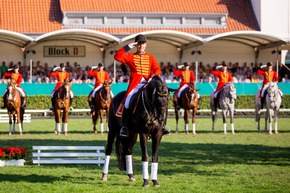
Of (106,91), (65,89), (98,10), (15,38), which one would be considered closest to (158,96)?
(65,89)

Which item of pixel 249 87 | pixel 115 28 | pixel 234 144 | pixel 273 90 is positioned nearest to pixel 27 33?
pixel 115 28

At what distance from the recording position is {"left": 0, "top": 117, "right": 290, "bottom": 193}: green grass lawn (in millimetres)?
11000

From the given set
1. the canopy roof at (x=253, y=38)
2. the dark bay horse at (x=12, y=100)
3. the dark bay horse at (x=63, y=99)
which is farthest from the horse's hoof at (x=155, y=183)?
the canopy roof at (x=253, y=38)

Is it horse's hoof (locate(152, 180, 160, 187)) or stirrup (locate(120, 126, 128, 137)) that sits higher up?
stirrup (locate(120, 126, 128, 137))

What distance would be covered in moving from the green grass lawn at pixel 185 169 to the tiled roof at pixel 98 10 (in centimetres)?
2352

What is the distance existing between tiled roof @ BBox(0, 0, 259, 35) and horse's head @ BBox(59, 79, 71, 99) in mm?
20488

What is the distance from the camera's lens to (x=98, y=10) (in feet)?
149

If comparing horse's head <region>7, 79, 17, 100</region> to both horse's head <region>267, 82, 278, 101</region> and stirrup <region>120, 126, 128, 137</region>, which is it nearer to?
horse's head <region>267, 82, 278, 101</region>

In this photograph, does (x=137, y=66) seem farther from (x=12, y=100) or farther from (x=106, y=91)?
(x=12, y=100)

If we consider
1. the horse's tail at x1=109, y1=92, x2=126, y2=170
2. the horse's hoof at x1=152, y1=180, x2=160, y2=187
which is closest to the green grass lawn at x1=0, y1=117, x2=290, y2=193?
the horse's hoof at x1=152, y1=180, x2=160, y2=187

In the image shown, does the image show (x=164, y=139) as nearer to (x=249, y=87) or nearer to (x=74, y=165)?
(x=74, y=165)

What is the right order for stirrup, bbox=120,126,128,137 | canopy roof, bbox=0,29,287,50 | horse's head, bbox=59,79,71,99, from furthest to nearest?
canopy roof, bbox=0,29,287,50 < horse's head, bbox=59,79,71,99 < stirrup, bbox=120,126,128,137

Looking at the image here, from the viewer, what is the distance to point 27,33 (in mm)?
43438

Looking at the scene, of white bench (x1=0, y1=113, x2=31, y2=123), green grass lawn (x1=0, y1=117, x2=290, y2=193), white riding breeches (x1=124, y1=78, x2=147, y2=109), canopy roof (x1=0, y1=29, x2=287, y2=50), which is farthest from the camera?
canopy roof (x1=0, y1=29, x2=287, y2=50)
